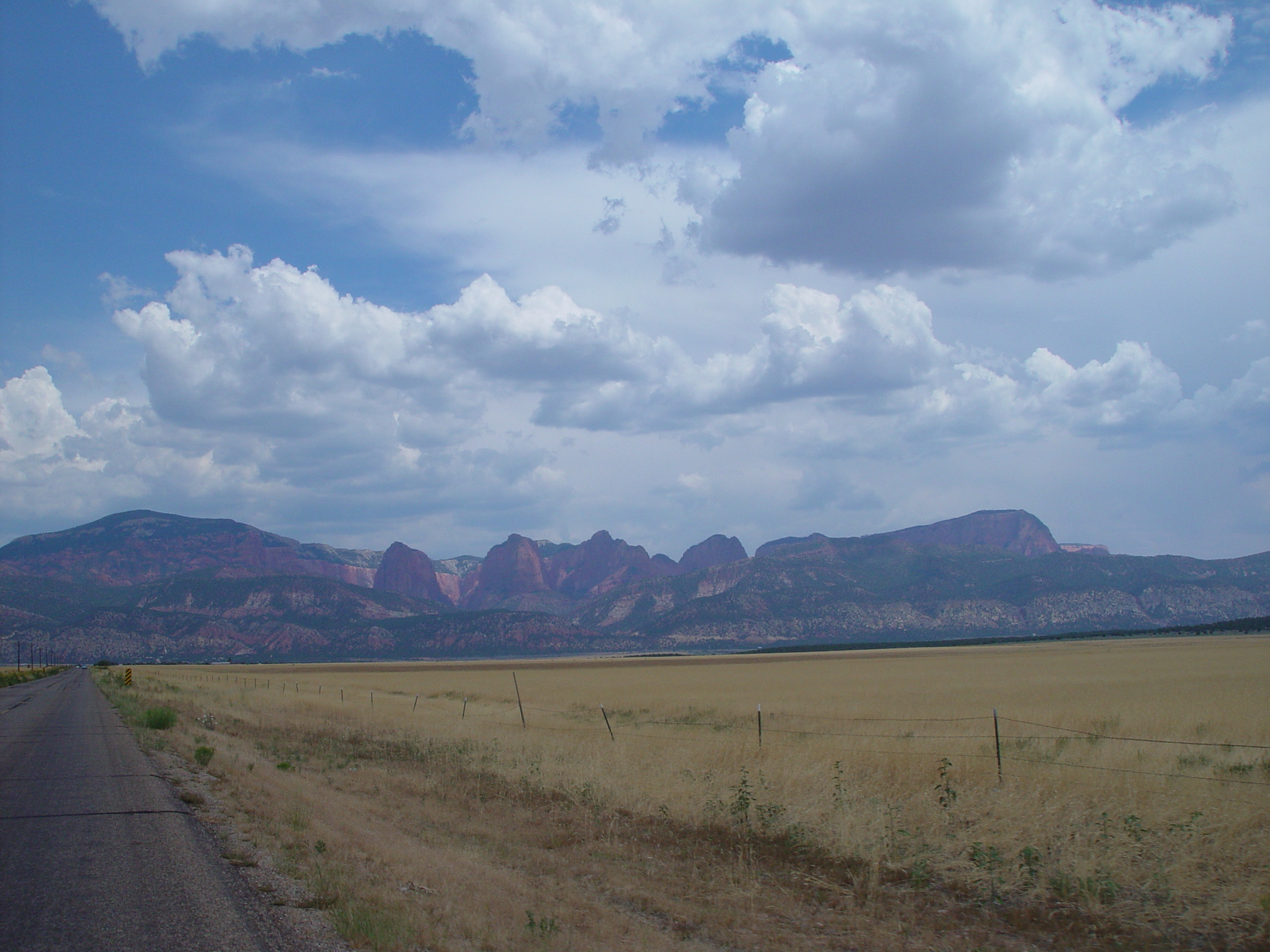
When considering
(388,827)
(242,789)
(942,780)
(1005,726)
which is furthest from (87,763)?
(1005,726)

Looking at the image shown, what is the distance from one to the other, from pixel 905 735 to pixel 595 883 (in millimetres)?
15084

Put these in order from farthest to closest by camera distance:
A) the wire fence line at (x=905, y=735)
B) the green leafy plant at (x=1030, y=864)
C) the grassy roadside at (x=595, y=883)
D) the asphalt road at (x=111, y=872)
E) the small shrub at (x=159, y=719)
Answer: the small shrub at (x=159, y=719) < the wire fence line at (x=905, y=735) < the green leafy plant at (x=1030, y=864) < the grassy roadside at (x=595, y=883) < the asphalt road at (x=111, y=872)

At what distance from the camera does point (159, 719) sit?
24.5m

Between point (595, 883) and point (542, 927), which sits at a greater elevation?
point (542, 927)

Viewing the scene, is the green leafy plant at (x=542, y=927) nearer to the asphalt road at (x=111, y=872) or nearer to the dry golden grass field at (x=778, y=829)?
the dry golden grass field at (x=778, y=829)

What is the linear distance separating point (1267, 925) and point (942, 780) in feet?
20.9

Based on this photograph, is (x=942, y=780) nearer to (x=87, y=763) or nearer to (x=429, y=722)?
(x=87, y=763)

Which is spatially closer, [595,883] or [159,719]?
[595,883]

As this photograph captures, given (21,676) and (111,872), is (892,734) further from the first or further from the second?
(21,676)

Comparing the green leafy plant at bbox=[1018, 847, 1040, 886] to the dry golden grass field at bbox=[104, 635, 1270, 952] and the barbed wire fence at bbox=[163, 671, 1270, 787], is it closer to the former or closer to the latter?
the dry golden grass field at bbox=[104, 635, 1270, 952]

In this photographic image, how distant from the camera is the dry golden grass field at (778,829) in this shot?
840 cm

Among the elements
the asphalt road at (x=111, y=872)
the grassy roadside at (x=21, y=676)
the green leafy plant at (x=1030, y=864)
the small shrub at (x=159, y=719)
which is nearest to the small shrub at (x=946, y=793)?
the green leafy plant at (x=1030, y=864)

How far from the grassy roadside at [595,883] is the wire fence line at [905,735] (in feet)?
16.9

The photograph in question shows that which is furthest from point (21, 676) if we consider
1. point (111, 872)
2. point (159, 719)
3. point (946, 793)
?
point (946, 793)
